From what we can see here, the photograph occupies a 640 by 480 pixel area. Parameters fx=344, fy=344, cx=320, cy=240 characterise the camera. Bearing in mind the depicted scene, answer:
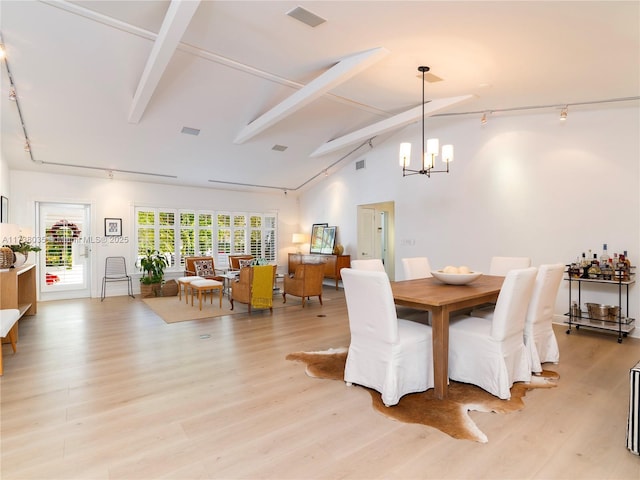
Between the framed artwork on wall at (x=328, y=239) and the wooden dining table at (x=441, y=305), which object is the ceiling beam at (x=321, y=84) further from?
the framed artwork on wall at (x=328, y=239)

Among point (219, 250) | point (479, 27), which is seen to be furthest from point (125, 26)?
point (219, 250)

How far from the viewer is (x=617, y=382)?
2.93 metres

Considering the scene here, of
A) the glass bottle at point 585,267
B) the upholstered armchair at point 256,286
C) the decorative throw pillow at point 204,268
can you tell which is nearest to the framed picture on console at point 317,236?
the decorative throw pillow at point 204,268

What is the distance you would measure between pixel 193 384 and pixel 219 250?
6363 millimetres

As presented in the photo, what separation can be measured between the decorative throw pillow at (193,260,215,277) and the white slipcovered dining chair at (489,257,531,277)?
5.62 meters

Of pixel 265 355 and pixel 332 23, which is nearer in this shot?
pixel 332 23

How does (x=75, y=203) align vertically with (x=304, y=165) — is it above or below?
below

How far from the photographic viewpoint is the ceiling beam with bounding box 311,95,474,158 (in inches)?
189

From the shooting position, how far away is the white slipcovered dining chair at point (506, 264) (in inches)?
168

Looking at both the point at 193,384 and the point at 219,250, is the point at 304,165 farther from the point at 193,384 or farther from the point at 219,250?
the point at 193,384

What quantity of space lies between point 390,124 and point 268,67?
2440 millimetres

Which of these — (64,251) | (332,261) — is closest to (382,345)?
(332,261)

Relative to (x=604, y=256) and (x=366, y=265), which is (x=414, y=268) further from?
(x=604, y=256)

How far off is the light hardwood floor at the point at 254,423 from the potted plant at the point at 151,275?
3.53 meters
